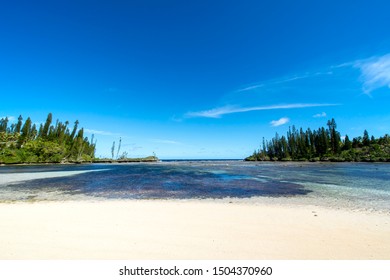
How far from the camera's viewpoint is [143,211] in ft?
30.1

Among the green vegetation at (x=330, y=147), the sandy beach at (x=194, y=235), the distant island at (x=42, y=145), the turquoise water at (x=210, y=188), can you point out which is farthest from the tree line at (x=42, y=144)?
the green vegetation at (x=330, y=147)

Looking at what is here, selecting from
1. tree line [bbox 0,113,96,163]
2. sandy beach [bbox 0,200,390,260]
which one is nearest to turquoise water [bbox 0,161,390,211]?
sandy beach [bbox 0,200,390,260]

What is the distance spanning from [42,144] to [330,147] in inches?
5703

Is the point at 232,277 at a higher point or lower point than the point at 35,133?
lower

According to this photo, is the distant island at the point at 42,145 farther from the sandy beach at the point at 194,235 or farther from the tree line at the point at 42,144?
the sandy beach at the point at 194,235

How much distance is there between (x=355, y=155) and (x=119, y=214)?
120613 millimetres

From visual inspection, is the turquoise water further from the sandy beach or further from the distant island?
the distant island

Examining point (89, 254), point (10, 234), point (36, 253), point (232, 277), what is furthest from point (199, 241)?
point (10, 234)

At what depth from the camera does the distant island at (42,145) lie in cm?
7975

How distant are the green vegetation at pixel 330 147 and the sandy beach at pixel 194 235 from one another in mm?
106681

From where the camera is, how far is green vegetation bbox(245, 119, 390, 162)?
94.8 m

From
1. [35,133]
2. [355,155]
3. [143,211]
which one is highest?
[35,133]

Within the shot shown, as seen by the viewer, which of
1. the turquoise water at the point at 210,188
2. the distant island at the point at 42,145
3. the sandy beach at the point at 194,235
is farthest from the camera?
the distant island at the point at 42,145

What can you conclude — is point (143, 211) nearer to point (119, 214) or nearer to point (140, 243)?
point (119, 214)
